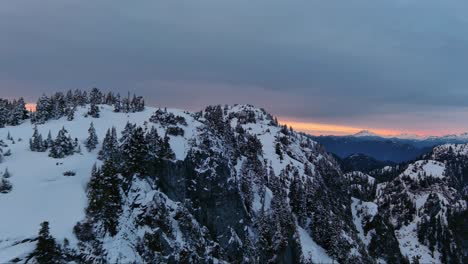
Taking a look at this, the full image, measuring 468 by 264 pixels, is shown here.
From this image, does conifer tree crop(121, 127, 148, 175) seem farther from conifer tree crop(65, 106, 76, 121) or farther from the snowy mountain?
conifer tree crop(65, 106, 76, 121)

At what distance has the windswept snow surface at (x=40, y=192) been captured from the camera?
5416 cm

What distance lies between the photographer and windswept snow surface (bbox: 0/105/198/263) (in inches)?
2132

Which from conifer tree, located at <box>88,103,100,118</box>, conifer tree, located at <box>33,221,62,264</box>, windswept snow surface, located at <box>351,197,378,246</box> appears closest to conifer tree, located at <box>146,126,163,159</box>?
conifer tree, located at <box>33,221,62,264</box>

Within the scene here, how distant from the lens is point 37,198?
6178 centimetres

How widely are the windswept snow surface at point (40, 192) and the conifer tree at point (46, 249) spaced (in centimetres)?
148

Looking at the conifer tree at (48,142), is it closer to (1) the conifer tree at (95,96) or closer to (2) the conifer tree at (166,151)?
(2) the conifer tree at (166,151)

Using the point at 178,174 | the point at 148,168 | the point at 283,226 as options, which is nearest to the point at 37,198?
the point at 148,168

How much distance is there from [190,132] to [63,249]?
47382 millimetres

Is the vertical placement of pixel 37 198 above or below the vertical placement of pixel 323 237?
above

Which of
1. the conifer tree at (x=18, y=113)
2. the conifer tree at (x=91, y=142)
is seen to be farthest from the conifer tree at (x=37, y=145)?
the conifer tree at (x=18, y=113)

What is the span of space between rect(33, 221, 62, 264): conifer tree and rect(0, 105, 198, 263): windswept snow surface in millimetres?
1478

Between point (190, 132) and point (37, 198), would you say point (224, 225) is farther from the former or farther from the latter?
point (37, 198)

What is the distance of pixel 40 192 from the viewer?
63.3 meters

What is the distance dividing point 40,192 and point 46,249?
48.2 feet
